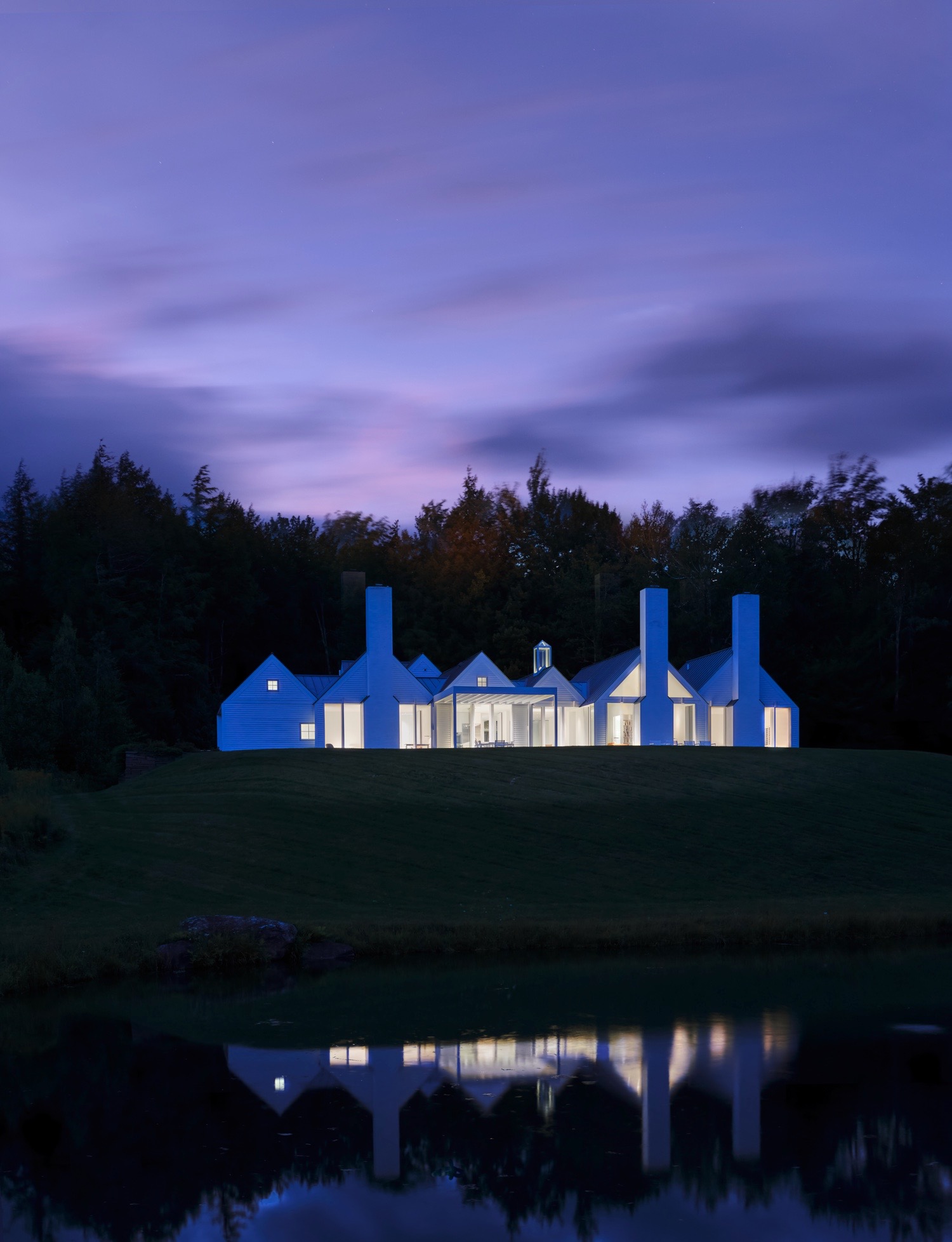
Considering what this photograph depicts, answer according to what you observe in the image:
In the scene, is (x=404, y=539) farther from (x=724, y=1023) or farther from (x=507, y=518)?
(x=724, y=1023)

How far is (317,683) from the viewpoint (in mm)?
54938

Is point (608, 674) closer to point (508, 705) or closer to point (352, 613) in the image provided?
point (508, 705)

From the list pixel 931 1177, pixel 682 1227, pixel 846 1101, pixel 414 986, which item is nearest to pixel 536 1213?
pixel 682 1227

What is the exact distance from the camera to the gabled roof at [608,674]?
52719mm

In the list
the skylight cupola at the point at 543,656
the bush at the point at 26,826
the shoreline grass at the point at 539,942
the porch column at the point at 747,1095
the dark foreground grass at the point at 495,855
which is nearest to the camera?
the porch column at the point at 747,1095

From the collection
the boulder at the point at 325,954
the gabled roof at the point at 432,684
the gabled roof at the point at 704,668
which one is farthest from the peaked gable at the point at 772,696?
the boulder at the point at 325,954

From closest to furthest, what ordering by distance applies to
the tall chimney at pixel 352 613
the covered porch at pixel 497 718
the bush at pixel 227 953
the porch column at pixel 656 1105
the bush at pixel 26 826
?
1. the porch column at pixel 656 1105
2. the bush at pixel 227 953
3. the bush at pixel 26 826
4. the covered porch at pixel 497 718
5. the tall chimney at pixel 352 613

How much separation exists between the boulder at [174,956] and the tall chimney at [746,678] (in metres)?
35.1

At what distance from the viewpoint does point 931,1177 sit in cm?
1147

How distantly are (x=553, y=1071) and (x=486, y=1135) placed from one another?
97.9 inches

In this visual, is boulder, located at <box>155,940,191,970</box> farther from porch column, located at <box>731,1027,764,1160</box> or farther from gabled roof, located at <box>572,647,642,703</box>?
gabled roof, located at <box>572,647,642,703</box>

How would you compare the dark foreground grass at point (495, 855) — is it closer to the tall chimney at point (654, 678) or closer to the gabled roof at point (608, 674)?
the tall chimney at point (654, 678)

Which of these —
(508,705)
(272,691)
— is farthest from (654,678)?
(272,691)

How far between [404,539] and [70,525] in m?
28.4
